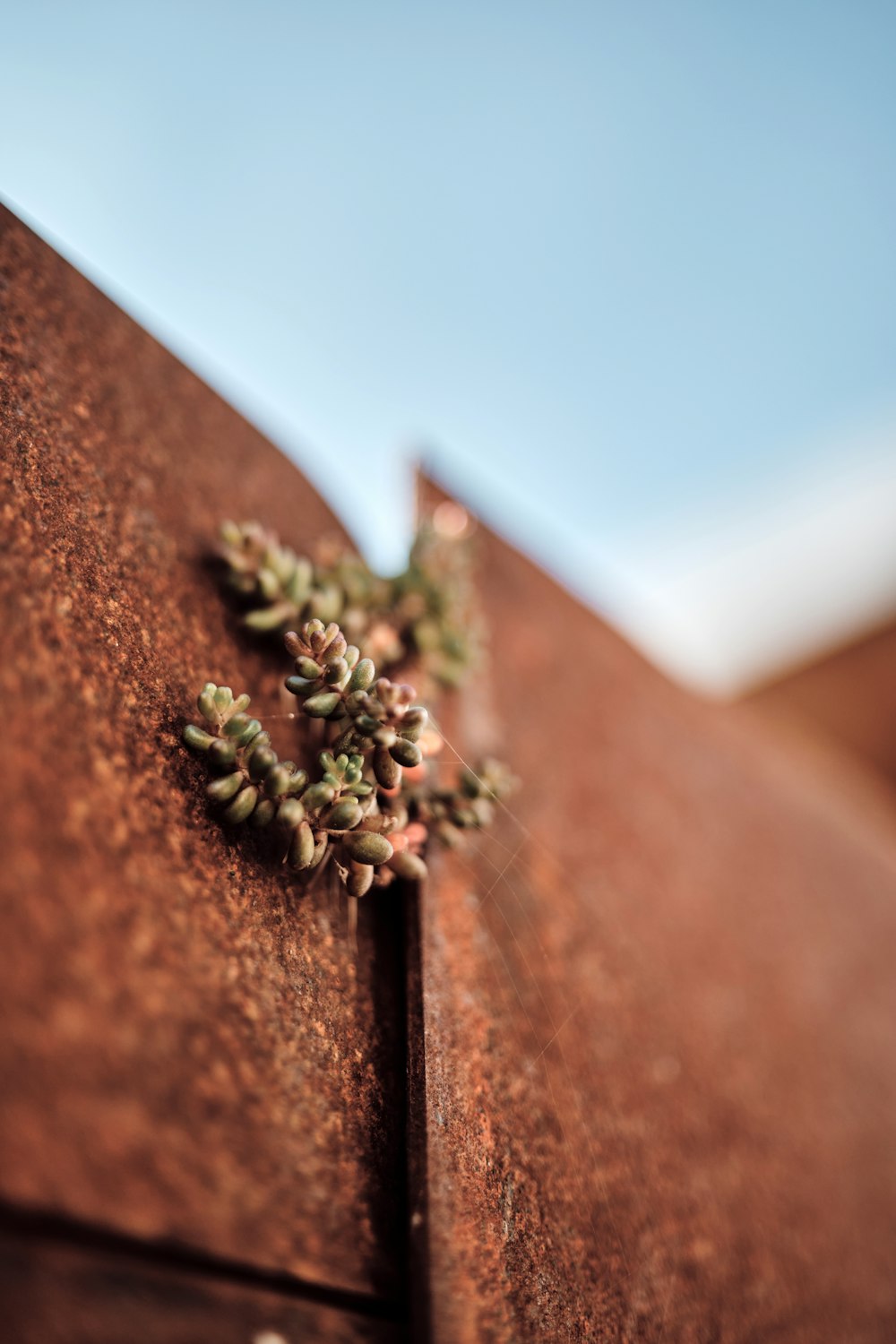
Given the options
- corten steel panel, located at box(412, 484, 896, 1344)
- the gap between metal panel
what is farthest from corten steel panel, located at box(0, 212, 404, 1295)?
corten steel panel, located at box(412, 484, 896, 1344)

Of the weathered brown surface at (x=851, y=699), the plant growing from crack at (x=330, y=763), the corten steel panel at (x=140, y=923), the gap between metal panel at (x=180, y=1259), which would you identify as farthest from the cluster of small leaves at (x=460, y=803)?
the weathered brown surface at (x=851, y=699)

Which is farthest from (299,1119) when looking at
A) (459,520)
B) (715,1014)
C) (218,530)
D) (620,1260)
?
(459,520)

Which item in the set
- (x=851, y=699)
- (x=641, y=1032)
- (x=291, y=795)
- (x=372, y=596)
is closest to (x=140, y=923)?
(x=291, y=795)

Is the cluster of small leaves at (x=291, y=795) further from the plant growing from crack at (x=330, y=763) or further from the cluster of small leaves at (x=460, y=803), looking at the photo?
the cluster of small leaves at (x=460, y=803)

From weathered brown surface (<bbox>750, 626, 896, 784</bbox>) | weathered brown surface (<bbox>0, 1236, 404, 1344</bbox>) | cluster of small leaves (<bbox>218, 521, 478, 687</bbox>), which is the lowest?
weathered brown surface (<bbox>0, 1236, 404, 1344</bbox>)

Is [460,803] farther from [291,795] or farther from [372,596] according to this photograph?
[372,596]

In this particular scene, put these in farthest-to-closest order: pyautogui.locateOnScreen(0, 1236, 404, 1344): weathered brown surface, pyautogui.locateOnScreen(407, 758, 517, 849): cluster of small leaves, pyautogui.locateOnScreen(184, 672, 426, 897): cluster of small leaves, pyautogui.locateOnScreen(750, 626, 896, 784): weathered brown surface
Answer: pyautogui.locateOnScreen(750, 626, 896, 784): weathered brown surface → pyautogui.locateOnScreen(407, 758, 517, 849): cluster of small leaves → pyautogui.locateOnScreen(184, 672, 426, 897): cluster of small leaves → pyautogui.locateOnScreen(0, 1236, 404, 1344): weathered brown surface

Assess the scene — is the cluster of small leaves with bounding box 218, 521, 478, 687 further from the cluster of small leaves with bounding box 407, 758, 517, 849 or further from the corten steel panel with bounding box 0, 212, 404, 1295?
the cluster of small leaves with bounding box 407, 758, 517, 849
